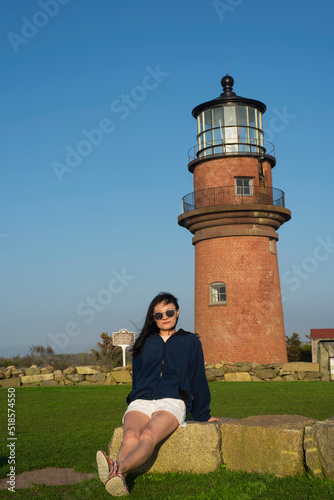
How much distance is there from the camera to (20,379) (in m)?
19.3

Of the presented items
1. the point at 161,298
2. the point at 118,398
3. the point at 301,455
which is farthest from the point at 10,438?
the point at 118,398

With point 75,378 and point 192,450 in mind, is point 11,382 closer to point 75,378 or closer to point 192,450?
point 75,378

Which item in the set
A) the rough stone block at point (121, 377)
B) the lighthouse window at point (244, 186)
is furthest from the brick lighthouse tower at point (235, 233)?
the rough stone block at point (121, 377)

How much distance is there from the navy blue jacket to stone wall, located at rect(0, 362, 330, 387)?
47.8 feet

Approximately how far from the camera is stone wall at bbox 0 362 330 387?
1947 cm

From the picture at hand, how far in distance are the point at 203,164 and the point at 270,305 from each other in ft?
22.3

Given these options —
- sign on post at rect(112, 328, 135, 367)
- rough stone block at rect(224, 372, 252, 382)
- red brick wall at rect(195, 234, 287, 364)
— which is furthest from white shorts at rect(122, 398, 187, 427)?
sign on post at rect(112, 328, 135, 367)

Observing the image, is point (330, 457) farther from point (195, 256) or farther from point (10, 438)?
point (195, 256)

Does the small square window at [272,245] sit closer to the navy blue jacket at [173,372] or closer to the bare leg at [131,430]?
the navy blue jacket at [173,372]

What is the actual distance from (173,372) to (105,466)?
1297 mm

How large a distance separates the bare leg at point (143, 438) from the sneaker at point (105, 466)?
72 mm

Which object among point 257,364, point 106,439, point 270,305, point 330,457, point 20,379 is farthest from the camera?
point 270,305

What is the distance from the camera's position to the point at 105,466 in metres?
4.31

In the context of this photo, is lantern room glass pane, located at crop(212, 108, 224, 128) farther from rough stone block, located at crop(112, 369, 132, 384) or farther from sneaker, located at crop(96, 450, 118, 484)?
sneaker, located at crop(96, 450, 118, 484)
